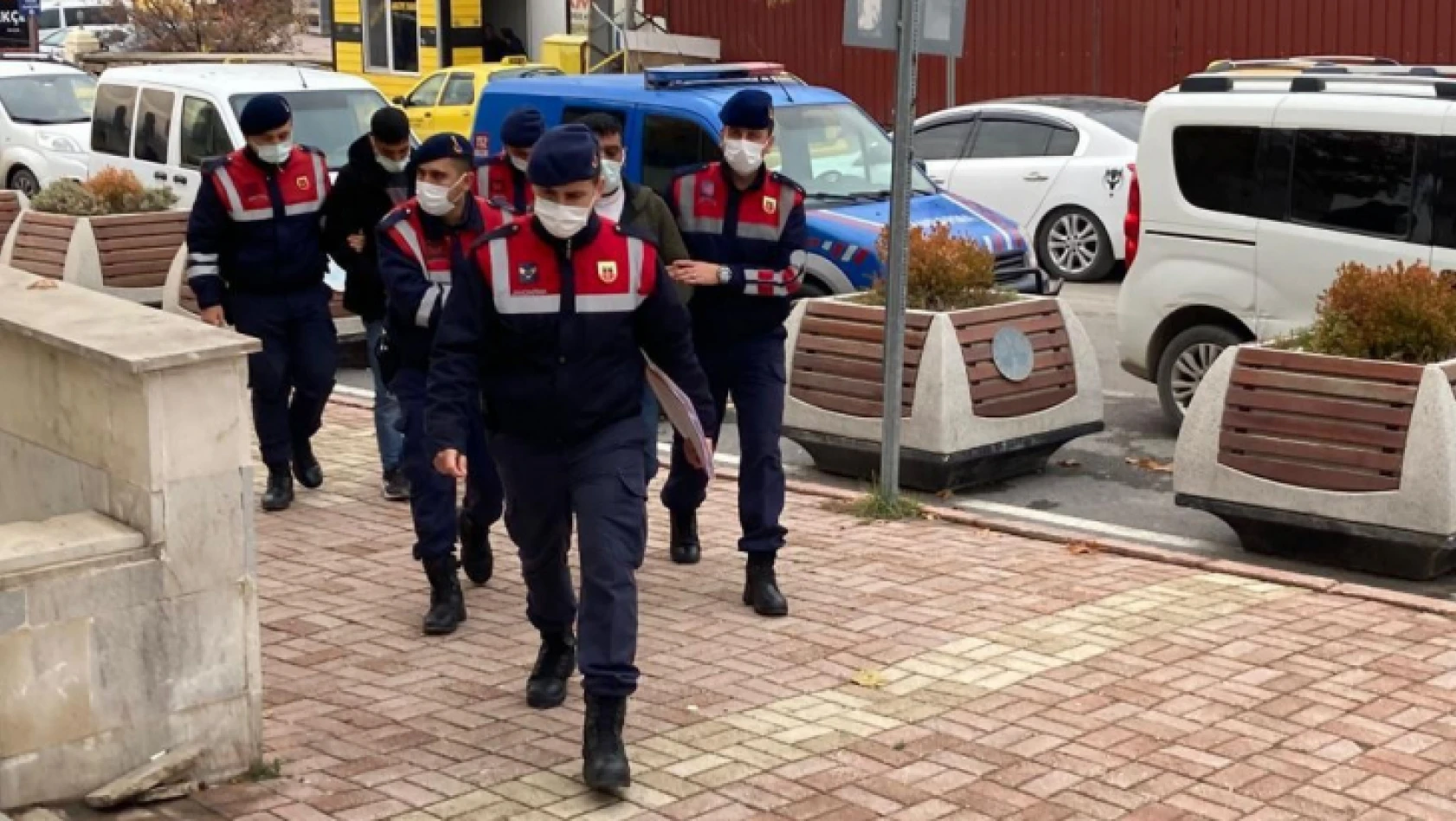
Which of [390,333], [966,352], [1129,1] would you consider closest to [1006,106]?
[1129,1]

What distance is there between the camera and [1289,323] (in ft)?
33.0

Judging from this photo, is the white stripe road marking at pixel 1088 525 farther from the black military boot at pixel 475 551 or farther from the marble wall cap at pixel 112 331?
the marble wall cap at pixel 112 331

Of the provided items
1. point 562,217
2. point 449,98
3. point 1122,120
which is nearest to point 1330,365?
point 562,217

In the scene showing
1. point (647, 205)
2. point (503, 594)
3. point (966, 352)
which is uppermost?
point (647, 205)

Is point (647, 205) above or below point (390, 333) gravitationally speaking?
above

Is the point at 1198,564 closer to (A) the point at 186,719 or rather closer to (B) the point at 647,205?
(B) the point at 647,205

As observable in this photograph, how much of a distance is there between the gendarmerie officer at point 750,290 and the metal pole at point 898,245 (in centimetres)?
130

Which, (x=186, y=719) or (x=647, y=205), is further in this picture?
(x=647, y=205)

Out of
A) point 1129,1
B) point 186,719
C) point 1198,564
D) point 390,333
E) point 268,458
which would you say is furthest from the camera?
point 1129,1

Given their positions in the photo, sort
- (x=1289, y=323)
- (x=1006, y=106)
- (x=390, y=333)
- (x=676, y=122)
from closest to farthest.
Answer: (x=390, y=333) < (x=1289, y=323) < (x=676, y=122) < (x=1006, y=106)

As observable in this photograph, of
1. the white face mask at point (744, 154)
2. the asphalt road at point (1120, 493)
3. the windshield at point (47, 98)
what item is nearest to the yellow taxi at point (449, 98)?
the windshield at point (47, 98)

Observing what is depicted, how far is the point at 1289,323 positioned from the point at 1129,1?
1447 cm

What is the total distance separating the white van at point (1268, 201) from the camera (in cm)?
969

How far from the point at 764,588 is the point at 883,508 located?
173 cm
